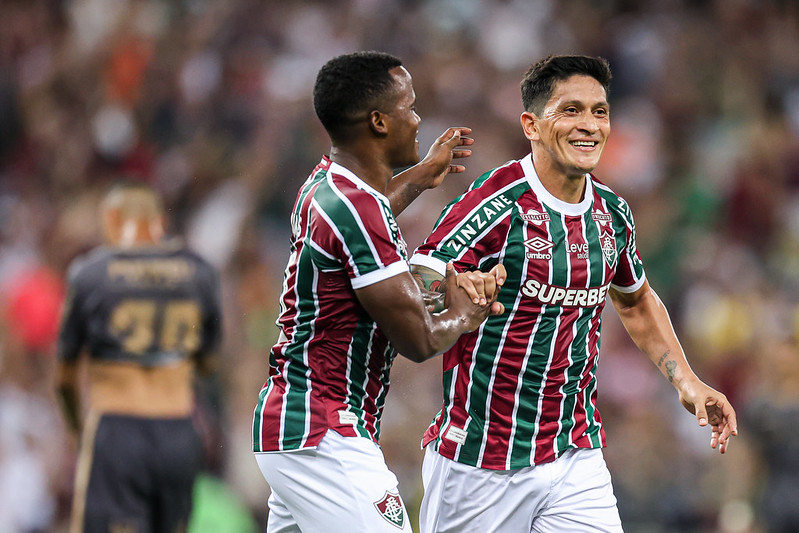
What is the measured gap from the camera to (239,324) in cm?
855

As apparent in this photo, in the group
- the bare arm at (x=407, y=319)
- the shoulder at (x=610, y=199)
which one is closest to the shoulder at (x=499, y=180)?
the shoulder at (x=610, y=199)

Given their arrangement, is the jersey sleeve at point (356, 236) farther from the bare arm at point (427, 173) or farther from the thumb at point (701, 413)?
the thumb at point (701, 413)

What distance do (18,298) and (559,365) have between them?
691 cm

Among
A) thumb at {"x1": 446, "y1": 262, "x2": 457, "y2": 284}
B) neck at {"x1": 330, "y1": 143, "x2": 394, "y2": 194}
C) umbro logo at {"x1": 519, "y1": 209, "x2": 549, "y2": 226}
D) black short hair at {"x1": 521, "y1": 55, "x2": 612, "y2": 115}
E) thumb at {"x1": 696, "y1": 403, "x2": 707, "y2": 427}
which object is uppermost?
black short hair at {"x1": 521, "y1": 55, "x2": 612, "y2": 115}

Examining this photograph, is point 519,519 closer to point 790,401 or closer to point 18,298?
point 790,401

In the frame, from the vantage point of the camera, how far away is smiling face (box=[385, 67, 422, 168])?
11.0ft

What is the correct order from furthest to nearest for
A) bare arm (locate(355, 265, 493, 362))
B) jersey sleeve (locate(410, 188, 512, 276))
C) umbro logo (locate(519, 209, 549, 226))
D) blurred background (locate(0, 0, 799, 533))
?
blurred background (locate(0, 0, 799, 533))
umbro logo (locate(519, 209, 549, 226))
jersey sleeve (locate(410, 188, 512, 276))
bare arm (locate(355, 265, 493, 362))

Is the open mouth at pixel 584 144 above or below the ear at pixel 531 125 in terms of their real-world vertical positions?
below

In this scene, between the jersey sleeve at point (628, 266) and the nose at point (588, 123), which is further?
the jersey sleeve at point (628, 266)

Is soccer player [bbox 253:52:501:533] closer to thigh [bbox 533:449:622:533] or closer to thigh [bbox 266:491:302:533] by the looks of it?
thigh [bbox 266:491:302:533]

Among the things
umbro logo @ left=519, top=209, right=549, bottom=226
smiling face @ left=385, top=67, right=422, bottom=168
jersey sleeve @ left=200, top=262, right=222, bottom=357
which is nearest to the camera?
smiling face @ left=385, top=67, right=422, bottom=168

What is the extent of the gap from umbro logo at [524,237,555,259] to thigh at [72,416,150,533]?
2.80 metres

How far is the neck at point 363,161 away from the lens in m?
3.36

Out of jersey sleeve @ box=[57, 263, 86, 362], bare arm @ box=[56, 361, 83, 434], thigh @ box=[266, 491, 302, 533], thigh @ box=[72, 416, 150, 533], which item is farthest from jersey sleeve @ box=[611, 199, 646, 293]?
bare arm @ box=[56, 361, 83, 434]
